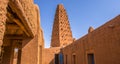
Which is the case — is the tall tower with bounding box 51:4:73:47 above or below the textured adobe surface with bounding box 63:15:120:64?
above

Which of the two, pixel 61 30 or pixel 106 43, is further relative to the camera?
pixel 61 30

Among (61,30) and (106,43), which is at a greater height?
(61,30)

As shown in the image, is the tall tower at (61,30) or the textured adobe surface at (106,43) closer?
the textured adobe surface at (106,43)

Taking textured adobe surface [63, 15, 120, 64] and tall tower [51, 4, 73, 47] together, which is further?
tall tower [51, 4, 73, 47]

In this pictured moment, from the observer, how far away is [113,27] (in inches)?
251

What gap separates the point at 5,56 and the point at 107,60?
6.31 meters

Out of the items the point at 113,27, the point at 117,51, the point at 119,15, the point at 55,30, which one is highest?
the point at 55,30

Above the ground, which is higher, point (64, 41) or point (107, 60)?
point (64, 41)

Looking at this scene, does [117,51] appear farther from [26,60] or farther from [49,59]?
[49,59]

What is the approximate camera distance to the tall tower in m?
33.1

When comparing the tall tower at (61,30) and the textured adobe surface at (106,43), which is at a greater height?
the tall tower at (61,30)

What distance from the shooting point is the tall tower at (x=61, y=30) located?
33066 mm

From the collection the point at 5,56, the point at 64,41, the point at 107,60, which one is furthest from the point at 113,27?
the point at 64,41

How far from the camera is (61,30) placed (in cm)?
3434
